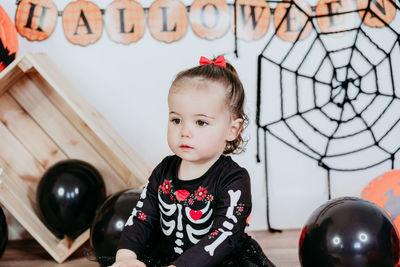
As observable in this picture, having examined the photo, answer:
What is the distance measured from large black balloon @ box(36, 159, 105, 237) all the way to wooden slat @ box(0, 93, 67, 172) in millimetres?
246

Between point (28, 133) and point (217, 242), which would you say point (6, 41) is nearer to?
point (28, 133)

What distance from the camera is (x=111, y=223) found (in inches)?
64.5

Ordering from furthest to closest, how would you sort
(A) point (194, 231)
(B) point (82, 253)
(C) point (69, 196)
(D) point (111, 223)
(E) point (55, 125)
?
(E) point (55, 125)
(B) point (82, 253)
(C) point (69, 196)
(D) point (111, 223)
(A) point (194, 231)

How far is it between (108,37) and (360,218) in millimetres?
1418

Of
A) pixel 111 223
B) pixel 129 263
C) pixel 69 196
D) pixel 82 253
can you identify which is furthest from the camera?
pixel 82 253

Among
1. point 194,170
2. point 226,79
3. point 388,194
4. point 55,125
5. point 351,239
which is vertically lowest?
point 388,194

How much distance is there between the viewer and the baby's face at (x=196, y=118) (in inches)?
47.7

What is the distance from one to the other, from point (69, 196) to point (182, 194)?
2.48 feet

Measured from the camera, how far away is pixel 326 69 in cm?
231

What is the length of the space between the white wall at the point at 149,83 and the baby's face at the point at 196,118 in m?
1.03

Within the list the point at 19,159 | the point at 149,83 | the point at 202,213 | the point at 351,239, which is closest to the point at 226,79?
the point at 202,213

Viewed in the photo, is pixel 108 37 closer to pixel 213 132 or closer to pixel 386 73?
pixel 213 132

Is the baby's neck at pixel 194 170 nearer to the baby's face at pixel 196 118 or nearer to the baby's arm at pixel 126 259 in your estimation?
the baby's face at pixel 196 118

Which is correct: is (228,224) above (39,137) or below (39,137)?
above
